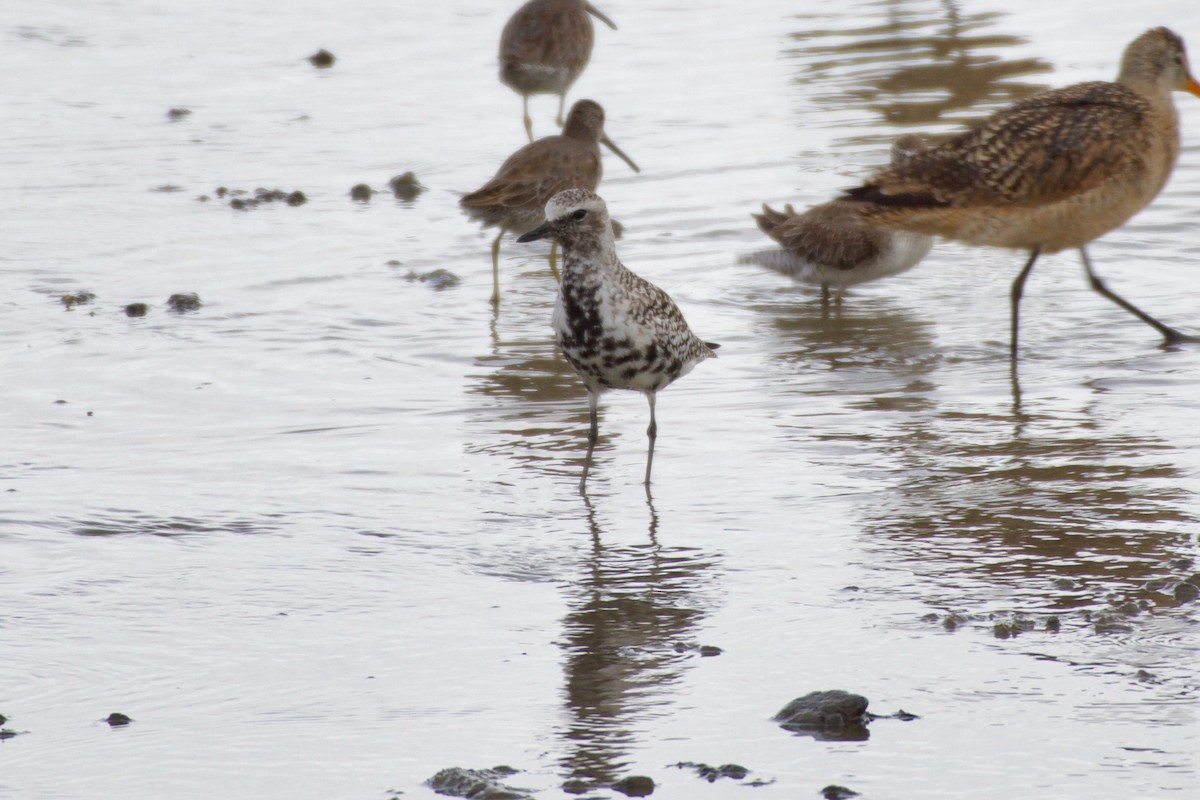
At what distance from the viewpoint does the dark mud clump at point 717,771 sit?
14.4 feet

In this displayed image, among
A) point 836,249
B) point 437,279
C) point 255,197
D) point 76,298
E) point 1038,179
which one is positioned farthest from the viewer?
point 255,197

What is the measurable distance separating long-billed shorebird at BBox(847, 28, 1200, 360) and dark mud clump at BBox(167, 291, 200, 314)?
3476 mm

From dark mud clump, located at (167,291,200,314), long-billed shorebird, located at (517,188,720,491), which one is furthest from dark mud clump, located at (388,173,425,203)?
long-billed shorebird, located at (517,188,720,491)

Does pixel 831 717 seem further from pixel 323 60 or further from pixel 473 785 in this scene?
pixel 323 60

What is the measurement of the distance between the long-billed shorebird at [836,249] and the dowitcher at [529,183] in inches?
49.0

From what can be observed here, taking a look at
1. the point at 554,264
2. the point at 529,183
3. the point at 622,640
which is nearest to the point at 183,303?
the point at 529,183

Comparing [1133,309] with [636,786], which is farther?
[1133,309]

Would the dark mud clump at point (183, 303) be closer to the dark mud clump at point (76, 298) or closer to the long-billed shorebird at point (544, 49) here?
the dark mud clump at point (76, 298)

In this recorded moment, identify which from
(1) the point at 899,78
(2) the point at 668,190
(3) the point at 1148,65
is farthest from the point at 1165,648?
(1) the point at 899,78

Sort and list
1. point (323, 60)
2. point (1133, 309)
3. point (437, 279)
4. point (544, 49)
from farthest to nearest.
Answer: point (323, 60) < point (544, 49) < point (437, 279) < point (1133, 309)

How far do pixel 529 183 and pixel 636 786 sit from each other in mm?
6529

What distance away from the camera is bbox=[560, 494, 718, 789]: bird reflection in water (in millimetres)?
4621

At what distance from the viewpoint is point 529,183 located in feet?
34.3

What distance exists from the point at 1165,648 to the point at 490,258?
21.5ft
